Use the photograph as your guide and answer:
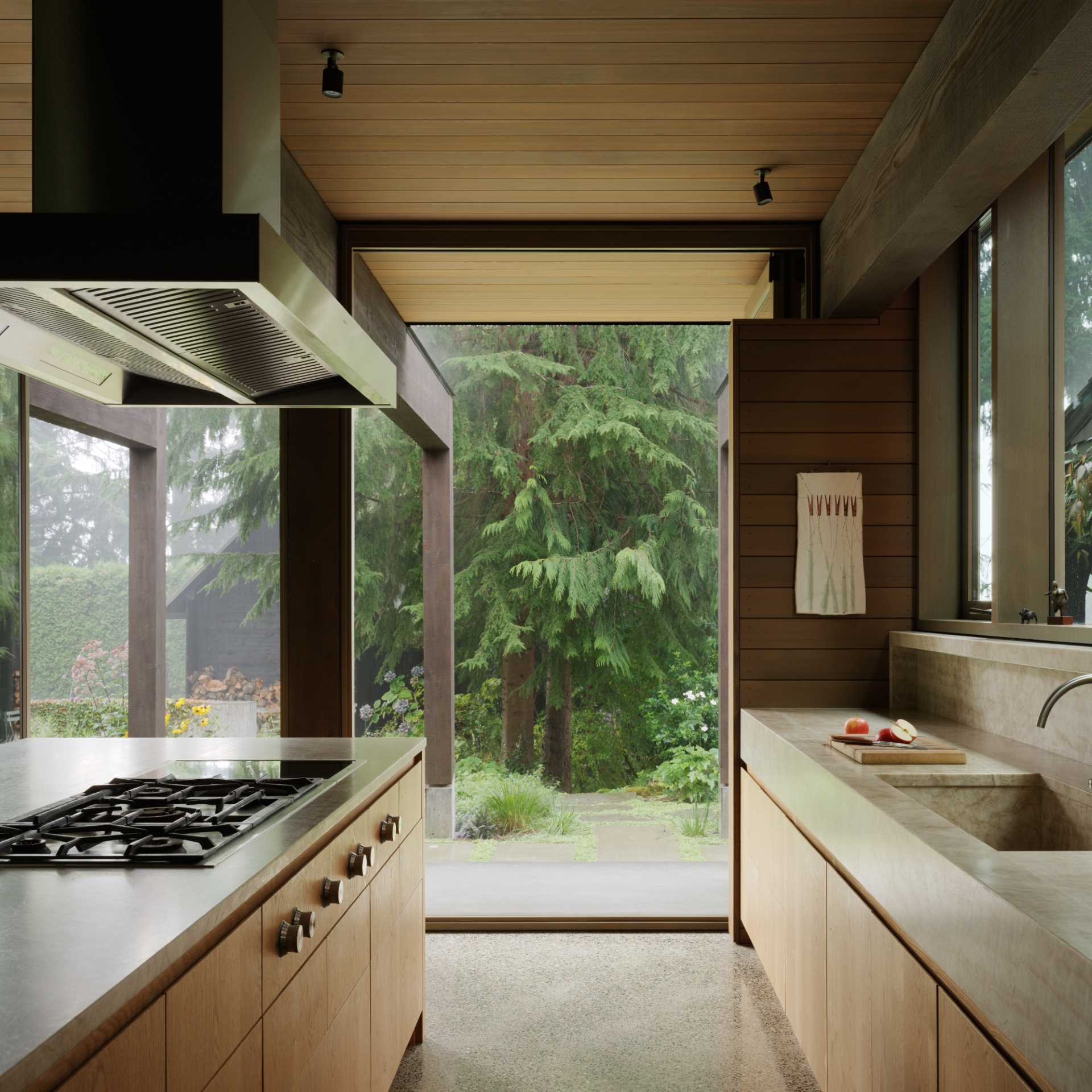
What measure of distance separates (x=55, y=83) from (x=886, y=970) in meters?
2.04

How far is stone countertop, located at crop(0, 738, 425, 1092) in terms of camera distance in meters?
0.85

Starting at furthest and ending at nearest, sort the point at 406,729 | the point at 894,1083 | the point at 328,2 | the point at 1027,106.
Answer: the point at 406,729
the point at 328,2
the point at 1027,106
the point at 894,1083

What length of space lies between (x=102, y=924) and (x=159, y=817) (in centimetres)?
53

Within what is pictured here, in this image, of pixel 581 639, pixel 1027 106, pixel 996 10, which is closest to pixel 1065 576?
pixel 1027 106

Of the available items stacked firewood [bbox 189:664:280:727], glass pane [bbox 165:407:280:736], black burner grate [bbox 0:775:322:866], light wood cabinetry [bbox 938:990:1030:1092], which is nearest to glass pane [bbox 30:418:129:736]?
glass pane [bbox 165:407:280:736]

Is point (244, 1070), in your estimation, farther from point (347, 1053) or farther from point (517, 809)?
point (517, 809)

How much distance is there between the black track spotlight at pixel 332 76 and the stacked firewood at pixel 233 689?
17.1 ft

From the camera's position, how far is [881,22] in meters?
2.33

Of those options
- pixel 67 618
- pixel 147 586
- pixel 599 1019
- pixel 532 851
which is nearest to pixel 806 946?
pixel 599 1019

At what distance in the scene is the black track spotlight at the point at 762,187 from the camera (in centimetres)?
316

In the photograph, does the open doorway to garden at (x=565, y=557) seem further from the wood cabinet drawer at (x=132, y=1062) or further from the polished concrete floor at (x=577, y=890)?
the wood cabinet drawer at (x=132, y=1062)

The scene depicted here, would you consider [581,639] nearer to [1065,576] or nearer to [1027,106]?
[1065,576]

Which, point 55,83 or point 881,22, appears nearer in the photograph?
point 55,83

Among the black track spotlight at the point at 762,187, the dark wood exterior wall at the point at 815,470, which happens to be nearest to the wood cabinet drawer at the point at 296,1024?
the dark wood exterior wall at the point at 815,470
